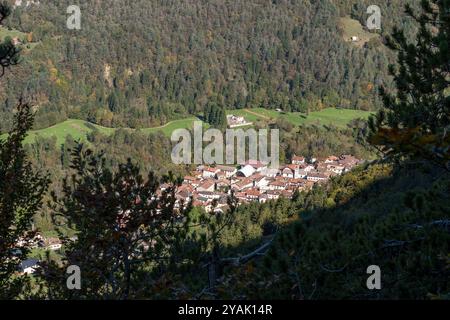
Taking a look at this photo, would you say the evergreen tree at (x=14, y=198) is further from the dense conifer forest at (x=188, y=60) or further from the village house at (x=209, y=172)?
the dense conifer forest at (x=188, y=60)

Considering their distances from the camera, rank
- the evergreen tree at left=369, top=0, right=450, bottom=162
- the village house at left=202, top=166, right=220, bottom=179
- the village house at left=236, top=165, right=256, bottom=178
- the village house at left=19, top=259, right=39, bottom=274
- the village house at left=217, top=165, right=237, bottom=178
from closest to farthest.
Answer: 1. the village house at left=19, top=259, right=39, bottom=274
2. the evergreen tree at left=369, top=0, right=450, bottom=162
3. the village house at left=236, top=165, right=256, bottom=178
4. the village house at left=202, top=166, right=220, bottom=179
5. the village house at left=217, top=165, right=237, bottom=178

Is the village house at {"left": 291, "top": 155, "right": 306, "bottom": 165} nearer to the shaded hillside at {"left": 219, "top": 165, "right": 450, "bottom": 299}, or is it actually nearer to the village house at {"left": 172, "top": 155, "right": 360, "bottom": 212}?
the village house at {"left": 172, "top": 155, "right": 360, "bottom": 212}

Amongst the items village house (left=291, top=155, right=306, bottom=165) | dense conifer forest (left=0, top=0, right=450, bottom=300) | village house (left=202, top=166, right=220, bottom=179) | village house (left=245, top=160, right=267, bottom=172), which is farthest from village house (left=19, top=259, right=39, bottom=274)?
village house (left=291, top=155, right=306, bottom=165)

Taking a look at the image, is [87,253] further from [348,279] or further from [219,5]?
[219,5]

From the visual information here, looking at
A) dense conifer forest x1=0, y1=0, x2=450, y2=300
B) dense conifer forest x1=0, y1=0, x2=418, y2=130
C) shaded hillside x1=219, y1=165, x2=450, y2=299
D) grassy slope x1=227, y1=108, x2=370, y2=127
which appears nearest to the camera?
shaded hillside x1=219, y1=165, x2=450, y2=299

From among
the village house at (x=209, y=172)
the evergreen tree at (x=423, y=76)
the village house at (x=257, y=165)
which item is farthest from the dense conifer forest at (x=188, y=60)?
the evergreen tree at (x=423, y=76)

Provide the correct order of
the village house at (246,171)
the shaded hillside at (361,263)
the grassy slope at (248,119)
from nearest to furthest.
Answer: the shaded hillside at (361,263)
the village house at (246,171)
the grassy slope at (248,119)

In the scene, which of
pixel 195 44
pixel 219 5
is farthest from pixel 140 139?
pixel 219 5

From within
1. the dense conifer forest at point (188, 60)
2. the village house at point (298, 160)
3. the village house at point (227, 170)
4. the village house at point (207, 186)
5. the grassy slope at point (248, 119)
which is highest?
the dense conifer forest at point (188, 60)

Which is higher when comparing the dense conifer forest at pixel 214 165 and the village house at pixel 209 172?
the dense conifer forest at pixel 214 165
